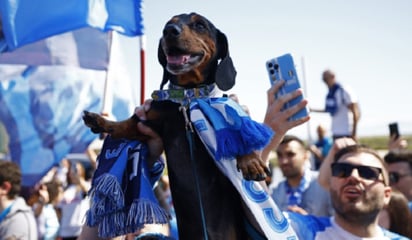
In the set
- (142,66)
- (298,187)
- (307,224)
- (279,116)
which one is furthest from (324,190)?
(279,116)

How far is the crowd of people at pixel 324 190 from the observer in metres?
3.53

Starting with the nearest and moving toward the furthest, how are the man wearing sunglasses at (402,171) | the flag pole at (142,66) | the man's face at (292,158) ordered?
the flag pole at (142,66) → the man wearing sunglasses at (402,171) → the man's face at (292,158)

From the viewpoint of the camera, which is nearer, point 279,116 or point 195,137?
point 195,137

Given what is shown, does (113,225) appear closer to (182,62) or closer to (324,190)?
(182,62)

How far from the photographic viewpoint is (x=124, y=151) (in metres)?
2.44

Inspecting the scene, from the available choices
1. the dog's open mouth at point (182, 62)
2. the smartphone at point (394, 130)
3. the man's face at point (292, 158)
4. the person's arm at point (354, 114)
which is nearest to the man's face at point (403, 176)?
the smartphone at point (394, 130)

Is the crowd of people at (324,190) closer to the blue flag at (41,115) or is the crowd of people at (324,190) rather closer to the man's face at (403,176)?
the man's face at (403,176)

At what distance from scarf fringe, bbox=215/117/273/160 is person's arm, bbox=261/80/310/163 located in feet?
1.04

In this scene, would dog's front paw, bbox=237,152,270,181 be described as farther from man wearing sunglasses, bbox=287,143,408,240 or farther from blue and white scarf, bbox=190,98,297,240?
man wearing sunglasses, bbox=287,143,408,240

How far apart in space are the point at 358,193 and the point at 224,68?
64.5 inches

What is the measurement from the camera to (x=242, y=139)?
2.21 meters

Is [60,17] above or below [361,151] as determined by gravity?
above

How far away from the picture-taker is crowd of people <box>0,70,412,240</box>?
3.53m

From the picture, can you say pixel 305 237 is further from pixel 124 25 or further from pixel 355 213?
pixel 124 25
